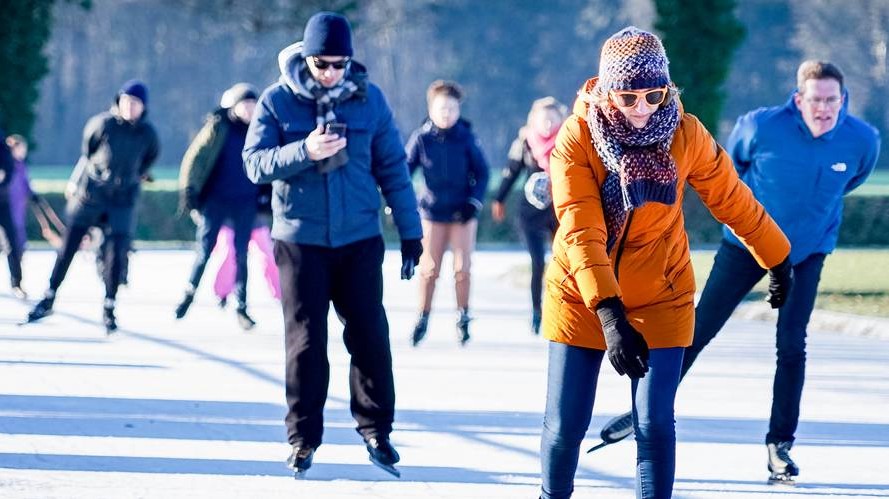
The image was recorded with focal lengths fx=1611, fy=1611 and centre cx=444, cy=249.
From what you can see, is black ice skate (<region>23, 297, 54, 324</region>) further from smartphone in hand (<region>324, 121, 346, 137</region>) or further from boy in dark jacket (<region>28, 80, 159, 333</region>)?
smartphone in hand (<region>324, 121, 346, 137</region>)

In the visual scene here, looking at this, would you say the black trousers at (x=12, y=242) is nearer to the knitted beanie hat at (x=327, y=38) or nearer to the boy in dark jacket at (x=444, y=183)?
the boy in dark jacket at (x=444, y=183)

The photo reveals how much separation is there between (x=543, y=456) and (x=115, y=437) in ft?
9.04

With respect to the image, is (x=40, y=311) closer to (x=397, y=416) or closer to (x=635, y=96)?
(x=397, y=416)

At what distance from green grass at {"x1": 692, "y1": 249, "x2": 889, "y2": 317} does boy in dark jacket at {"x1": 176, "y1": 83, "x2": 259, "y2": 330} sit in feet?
15.7

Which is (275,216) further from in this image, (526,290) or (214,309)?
(526,290)

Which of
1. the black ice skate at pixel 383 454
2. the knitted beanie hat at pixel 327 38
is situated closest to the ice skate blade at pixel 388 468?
the black ice skate at pixel 383 454

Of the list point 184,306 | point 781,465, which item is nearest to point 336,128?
point 781,465

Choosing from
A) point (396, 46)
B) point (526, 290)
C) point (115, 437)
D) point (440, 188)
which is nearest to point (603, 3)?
point (396, 46)

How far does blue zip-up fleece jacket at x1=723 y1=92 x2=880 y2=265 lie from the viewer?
6258 millimetres

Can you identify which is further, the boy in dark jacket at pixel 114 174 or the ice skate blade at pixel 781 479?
the boy in dark jacket at pixel 114 174

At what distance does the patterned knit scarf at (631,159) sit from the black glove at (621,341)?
10.7 inches

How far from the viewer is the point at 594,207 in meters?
4.45

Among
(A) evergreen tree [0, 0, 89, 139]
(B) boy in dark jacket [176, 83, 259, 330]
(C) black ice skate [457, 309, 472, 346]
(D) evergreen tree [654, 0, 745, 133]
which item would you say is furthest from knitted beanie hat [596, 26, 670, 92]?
(A) evergreen tree [0, 0, 89, 139]

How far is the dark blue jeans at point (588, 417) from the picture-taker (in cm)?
451
